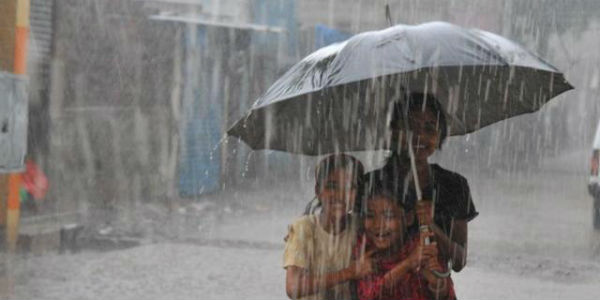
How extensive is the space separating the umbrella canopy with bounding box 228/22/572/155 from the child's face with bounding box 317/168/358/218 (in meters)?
0.34

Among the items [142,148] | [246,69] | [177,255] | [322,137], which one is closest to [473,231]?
[177,255]

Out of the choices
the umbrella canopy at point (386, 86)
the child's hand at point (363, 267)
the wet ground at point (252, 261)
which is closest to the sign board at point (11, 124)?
the wet ground at point (252, 261)

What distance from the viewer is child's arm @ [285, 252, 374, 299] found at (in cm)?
349

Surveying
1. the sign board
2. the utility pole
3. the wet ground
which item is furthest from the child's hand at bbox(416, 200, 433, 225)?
the utility pole

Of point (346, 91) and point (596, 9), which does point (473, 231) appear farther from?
point (596, 9)

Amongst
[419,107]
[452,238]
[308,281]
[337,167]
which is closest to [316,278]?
[308,281]

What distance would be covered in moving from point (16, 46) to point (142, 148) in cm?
461

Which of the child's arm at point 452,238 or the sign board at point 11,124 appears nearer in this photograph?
the child's arm at point 452,238

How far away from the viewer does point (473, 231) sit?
12.2 m

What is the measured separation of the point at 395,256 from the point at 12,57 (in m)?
7.99

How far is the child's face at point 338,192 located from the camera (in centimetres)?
356

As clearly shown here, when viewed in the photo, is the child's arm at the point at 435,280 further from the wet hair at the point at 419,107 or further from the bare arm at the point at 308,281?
the wet hair at the point at 419,107

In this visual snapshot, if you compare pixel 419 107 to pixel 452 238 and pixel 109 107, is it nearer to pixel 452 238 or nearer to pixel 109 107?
pixel 452 238

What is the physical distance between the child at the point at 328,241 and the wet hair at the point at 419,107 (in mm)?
267
